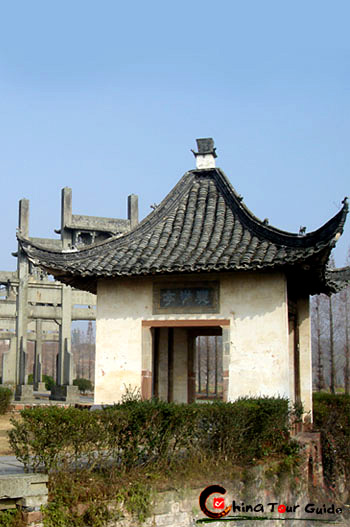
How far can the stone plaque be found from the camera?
11.9m

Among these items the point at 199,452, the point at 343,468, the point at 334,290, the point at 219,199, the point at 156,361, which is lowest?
the point at 343,468

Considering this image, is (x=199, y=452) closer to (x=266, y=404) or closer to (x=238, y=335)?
(x=266, y=404)

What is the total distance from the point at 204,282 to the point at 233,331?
1.07 meters

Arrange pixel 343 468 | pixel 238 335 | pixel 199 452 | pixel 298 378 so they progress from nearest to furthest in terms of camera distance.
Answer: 1. pixel 199 452
2. pixel 238 335
3. pixel 343 468
4. pixel 298 378

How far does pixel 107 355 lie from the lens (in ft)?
39.9

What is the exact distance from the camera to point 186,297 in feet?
39.4

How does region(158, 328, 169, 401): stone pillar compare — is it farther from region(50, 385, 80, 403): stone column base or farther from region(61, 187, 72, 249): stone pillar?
region(61, 187, 72, 249): stone pillar

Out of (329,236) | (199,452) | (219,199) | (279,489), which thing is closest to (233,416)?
(199,452)

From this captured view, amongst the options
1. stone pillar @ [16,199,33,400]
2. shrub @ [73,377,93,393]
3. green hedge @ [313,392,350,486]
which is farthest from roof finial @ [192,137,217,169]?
shrub @ [73,377,93,393]

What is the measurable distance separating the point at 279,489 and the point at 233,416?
184 centimetres

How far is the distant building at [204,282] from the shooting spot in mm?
11328

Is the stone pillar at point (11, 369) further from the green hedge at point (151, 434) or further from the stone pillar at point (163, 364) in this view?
the green hedge at point (151, 434)

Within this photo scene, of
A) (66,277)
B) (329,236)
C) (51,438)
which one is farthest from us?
(66,277)

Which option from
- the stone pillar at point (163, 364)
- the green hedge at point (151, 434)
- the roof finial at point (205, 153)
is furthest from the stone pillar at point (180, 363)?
the green hedge at point (151, 434)
